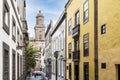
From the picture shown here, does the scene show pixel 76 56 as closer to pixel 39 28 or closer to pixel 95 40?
pixel 95 40

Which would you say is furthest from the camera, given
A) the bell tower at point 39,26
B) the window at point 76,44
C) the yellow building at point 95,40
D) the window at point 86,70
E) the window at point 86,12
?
the bell tower at point 39,26

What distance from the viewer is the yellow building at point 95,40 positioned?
50.6 ft

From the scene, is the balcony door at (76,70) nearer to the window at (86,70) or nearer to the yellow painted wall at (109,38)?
the window at (86,70)

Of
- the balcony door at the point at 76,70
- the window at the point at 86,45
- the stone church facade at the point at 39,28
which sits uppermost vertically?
the stone church facade at the point at 39,28

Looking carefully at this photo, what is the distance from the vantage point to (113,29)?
1554cm

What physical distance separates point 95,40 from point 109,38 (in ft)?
10.8

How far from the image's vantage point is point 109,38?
16297 mm

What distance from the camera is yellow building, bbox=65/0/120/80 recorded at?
15438mm

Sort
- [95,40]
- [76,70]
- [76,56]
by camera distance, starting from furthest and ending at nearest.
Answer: [76,70]
[76,56]
[95,40]

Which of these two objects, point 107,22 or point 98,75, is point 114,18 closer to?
point 107,22

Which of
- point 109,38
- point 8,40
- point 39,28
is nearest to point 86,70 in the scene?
point 109,38

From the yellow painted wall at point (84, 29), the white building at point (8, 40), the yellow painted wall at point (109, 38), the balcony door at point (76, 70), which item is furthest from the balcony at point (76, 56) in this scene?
the yellow painted wall at point (109, 38)

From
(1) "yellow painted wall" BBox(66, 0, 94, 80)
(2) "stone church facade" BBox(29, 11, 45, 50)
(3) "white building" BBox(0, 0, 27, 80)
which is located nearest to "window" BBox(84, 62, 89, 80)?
(1) "yellow painted wall" BBox(66, 0, 94, 80)

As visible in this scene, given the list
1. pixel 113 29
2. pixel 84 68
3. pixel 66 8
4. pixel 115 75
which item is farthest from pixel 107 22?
pixel 66 8
